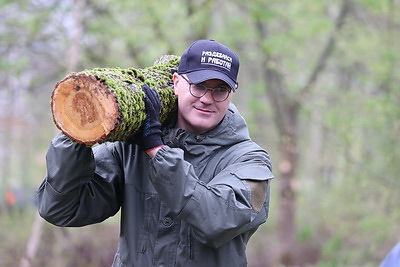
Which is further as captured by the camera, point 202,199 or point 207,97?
point 207,97

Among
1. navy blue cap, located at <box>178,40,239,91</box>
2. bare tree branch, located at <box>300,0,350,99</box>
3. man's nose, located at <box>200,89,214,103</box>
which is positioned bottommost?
man's nose, located at <box>200,89,214,103</box>

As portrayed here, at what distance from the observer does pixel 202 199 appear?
2701 mm

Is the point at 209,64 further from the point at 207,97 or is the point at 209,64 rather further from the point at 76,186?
the point at 76,186

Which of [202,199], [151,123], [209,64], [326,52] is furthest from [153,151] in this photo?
[326,52]

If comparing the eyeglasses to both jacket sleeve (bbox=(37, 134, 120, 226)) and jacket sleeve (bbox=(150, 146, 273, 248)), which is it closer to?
jacket sleeve (bbox=(150, 146, 273, 248))

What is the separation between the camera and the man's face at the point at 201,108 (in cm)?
310

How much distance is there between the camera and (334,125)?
1315cm

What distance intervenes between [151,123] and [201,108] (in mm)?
340

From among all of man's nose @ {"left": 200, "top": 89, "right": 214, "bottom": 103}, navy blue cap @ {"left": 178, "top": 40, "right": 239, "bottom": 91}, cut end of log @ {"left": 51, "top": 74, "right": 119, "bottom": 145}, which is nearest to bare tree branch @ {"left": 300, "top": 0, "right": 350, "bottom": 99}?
navy blue cap @ {"left": 178, "top": 40, "right": 239, "bottom": 91}

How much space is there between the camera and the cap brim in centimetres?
304

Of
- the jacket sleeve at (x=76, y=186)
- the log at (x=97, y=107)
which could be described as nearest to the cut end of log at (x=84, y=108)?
the log at (x=97, y=107)

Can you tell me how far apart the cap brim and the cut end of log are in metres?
0.54

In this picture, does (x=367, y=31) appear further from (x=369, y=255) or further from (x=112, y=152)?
(x=112, y=152)

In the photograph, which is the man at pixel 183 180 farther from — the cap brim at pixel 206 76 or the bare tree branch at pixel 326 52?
the bare tree branch at pixel 326 52
